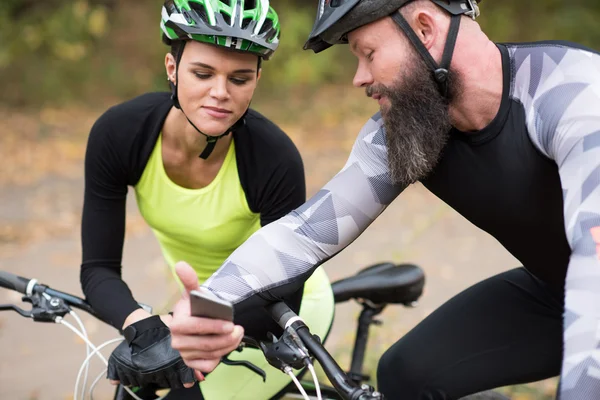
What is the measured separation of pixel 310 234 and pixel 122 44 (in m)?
11.1

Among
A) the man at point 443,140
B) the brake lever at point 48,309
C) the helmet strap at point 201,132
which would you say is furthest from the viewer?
the helmet strap at point 201,132

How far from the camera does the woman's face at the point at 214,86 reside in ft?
9.98

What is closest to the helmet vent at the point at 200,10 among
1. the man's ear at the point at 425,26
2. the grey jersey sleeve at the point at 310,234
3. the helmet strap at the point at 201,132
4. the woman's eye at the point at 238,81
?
the helmet strap at the point at 201,132

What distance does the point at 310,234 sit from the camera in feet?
8.94

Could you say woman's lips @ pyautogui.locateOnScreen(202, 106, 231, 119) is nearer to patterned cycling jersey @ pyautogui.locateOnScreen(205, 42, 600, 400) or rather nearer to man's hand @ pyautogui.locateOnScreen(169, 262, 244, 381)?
patterned cycling jersey @ pyautogui.locateOnScreen(205, 42, 600, 400)

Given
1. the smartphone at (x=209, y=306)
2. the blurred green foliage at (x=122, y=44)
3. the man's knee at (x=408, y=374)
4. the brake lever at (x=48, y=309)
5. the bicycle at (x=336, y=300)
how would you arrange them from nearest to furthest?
1. the smartphone at (x=209, y=306)
2. the bicycle at (x=336, y=300)
3. the brake lever at (x=48, y=309)
4. the man's knee at (x=408, y=374)
5. the blurred green foliage at (x=122, y=44)

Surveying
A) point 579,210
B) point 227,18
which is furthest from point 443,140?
point 227,18

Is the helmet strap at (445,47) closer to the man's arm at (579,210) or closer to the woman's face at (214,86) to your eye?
the man's arm at (579,210)

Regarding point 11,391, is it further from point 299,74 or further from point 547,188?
point 299,74

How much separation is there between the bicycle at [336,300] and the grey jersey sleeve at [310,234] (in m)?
0.11

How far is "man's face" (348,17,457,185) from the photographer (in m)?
2.60

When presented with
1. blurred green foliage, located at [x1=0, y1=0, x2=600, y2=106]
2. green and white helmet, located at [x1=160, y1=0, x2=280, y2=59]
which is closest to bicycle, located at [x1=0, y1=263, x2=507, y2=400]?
green and white helmet, located at [x1=160, y1=0, x2=280, y2=59]

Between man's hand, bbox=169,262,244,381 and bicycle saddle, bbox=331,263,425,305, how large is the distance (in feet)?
3.93

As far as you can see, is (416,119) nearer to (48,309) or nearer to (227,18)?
(227,18)
